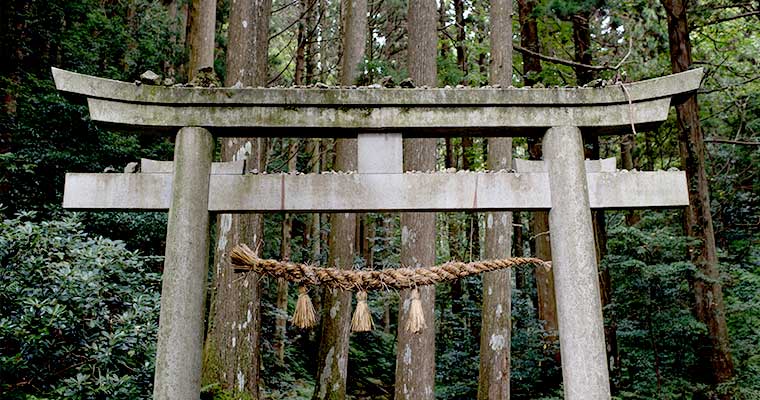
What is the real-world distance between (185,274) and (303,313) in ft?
2.36

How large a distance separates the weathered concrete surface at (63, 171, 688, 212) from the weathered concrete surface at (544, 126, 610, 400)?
14 centimetres

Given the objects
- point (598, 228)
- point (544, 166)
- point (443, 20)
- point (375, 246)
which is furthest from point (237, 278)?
point (443, 20)

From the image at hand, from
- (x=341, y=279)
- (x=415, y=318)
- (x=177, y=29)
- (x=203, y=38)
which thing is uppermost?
(x=177, y=29)

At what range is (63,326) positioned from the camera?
14.6 feet

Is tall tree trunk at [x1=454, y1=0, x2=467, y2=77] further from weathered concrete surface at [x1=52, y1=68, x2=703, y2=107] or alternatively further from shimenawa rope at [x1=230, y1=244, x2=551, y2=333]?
shimenawa rope at [x1=230, y1=244, x2=551, y2=333]

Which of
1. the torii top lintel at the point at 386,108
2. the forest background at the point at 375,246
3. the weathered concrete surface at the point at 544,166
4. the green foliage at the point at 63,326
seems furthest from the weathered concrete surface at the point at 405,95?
the green foliage at the point at 63,326

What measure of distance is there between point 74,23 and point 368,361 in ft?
31.1

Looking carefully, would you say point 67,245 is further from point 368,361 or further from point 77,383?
point 368,361

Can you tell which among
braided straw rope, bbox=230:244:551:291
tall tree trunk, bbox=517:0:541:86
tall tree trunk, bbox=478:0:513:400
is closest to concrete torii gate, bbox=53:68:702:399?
braided straw rope, bbox=230:244:551:291

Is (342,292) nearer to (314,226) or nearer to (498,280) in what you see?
(498,280)

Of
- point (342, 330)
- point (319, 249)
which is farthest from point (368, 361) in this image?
point (342, 330)

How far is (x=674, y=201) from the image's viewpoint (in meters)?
3.24

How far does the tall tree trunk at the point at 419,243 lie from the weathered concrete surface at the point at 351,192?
280 centimetres

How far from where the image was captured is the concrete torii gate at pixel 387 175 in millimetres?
3051
